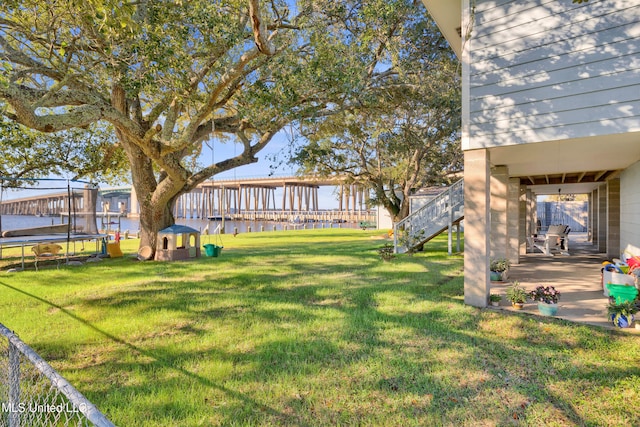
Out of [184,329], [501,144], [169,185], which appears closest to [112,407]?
[184,329]

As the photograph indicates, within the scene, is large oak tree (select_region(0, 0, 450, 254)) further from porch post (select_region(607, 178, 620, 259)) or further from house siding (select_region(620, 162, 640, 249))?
porch post (select_region(607, 178, 620, 259))

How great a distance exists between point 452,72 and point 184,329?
982 cm

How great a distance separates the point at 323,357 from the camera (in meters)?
4.28

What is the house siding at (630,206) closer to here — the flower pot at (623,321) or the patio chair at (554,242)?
the patio chair at (554,242)

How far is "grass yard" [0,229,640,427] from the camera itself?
10.4 feet

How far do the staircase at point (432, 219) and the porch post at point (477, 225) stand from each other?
588 cm

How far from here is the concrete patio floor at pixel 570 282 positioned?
211 inches

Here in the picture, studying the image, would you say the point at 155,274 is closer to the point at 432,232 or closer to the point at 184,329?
the point at 184,329

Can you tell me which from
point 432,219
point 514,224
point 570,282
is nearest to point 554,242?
point 514,224

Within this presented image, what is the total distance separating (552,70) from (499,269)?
4526 millimetres

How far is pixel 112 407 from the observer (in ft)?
10.8

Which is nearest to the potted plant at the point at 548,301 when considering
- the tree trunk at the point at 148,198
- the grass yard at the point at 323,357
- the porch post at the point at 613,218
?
the grass yard at the point at 323,357

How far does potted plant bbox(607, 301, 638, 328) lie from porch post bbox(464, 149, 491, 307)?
5.41ft

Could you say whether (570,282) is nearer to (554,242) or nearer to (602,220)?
(554,242)
